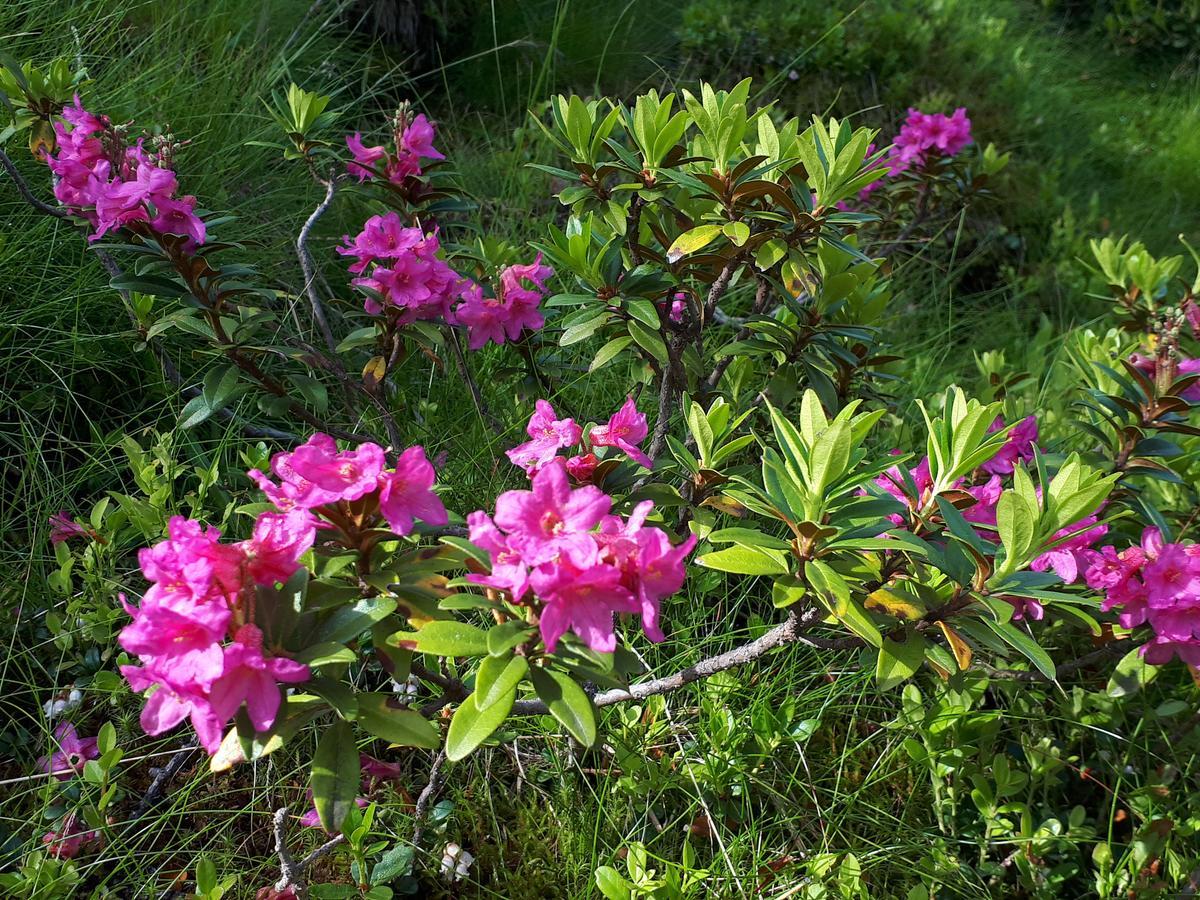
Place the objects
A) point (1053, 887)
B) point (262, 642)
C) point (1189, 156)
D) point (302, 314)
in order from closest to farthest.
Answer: point (262, 642) < point (1053, 887) < point (302, 314) < point (1189, 156)

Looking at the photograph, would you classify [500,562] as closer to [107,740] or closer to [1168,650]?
[107,740]

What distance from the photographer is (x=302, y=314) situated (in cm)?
263

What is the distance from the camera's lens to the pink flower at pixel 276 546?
99 cm

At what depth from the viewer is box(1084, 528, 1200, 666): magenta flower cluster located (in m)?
1.47

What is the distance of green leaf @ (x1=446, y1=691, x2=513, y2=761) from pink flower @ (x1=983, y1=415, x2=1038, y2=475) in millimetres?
1098

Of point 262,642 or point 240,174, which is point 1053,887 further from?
point 240,174

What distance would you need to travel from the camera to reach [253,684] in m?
0.93

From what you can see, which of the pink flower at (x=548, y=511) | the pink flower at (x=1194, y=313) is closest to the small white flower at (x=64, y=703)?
the pink flower at (x=548, y=511)

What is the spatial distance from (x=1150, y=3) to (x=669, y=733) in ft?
26.3

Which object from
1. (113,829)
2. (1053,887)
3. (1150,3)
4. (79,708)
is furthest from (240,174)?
(1150,3)

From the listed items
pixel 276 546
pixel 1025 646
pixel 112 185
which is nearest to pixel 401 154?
pixel 112 185

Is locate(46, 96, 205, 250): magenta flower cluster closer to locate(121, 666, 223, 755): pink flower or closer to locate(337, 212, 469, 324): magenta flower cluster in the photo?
locate(337, 212, 469, 324): magenta flower cluster

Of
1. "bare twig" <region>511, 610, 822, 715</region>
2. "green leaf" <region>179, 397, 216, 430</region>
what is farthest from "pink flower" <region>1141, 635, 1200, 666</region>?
"green leaf" <region>179, 397, 216, 430</region>

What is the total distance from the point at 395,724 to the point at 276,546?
0.24 metres
